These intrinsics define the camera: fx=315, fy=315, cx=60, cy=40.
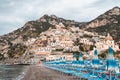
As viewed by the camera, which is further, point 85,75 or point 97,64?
point 85,75

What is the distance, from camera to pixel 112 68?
27.7m

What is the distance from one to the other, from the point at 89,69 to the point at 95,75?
17.7 feet

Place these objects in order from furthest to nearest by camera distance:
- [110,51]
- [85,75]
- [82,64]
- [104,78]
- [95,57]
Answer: [82,64], [85,75], [95,57], [104,78], [110,51]

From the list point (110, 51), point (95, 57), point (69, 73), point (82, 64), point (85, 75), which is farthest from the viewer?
point (69, 73)

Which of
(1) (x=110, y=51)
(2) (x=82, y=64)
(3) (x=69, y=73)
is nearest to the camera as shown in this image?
(1) (x=110, y=51)

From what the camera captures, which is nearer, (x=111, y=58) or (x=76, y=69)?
(x=111, y=58)

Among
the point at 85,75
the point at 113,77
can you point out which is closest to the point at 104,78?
the point at 113,77

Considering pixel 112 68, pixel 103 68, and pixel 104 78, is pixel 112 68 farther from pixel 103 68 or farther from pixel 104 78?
pixel 103 68

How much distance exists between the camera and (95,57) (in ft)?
121

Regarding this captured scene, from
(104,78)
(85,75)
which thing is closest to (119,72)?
(104,78)

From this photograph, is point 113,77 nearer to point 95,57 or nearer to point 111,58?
point 111,58

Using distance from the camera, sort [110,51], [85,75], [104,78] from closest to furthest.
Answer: [110,51], [104,78], [85,75]

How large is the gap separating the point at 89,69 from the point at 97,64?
5441 mm

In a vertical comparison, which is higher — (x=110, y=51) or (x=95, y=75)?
(x=110, y=51)
